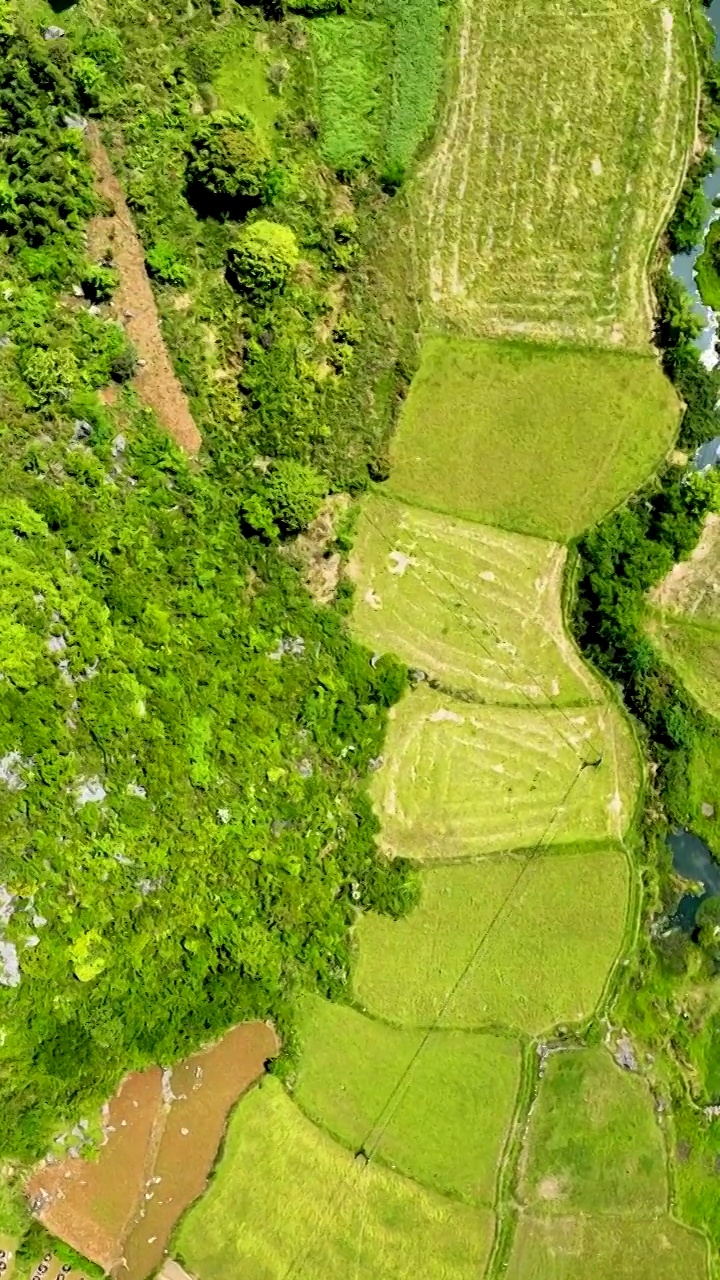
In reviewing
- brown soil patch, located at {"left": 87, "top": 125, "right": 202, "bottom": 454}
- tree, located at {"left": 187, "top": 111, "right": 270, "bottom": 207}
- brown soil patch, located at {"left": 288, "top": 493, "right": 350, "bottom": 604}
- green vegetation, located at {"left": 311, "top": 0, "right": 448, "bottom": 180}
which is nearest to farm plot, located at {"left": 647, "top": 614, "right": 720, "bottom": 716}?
brown soil patch, located at {"left": 288, "top": 493, "right": 350, "bottom": 604}

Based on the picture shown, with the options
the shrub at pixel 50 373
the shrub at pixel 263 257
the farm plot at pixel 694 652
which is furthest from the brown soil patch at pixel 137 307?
the farm plot at pixel 694 652

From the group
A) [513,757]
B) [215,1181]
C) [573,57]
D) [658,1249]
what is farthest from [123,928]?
[573,57]

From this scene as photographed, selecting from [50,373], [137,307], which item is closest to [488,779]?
[50,373]

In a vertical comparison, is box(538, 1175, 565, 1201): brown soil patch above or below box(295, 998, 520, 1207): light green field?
below

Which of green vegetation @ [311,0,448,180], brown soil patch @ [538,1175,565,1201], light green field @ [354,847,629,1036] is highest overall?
green vegetation @ [311,0,448,180]

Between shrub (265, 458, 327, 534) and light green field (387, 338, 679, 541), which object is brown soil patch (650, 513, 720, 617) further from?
shrub (265, 458, 327, 534)

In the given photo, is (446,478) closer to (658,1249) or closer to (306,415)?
(306,415)

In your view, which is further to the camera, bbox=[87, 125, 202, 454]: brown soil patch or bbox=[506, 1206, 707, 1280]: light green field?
bbox=[506, 1206, 707, 1280]: light green field

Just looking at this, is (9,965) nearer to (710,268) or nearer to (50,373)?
(50,373)
